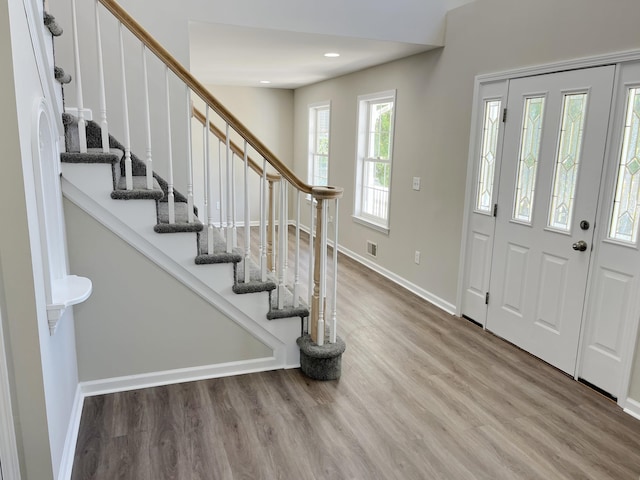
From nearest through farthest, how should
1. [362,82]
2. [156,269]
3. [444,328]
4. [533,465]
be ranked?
[533,465] < [156,269] < [444,328] < [362,82]

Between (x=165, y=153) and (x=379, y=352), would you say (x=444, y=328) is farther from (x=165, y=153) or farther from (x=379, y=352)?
(x=165, y=153)

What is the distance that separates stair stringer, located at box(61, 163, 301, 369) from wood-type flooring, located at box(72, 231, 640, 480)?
26 cm

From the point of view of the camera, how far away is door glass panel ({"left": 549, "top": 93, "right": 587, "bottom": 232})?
9.64 feet

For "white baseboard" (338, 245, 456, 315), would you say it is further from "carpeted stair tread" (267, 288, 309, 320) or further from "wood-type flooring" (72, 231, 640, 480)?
"carpeted stair tread" (267, 288, 309, 320)

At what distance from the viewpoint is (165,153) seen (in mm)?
3359

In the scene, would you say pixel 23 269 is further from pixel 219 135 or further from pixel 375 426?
pixel 219 135

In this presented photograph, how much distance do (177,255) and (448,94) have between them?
2.79 m

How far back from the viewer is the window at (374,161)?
5348 millimetres

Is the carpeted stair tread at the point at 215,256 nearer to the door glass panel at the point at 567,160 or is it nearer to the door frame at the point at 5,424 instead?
the door frame at the point at 5,424

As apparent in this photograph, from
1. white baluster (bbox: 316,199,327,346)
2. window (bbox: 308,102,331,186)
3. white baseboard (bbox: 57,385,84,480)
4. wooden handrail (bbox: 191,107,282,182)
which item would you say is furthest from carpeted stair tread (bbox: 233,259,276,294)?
window (bbox: 308,102,331,186)

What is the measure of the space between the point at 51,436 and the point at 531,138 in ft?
10.9

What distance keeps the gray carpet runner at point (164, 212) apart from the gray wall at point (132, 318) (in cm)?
23

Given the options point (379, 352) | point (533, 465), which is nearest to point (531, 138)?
point (379, 352)

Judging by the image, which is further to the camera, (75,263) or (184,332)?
(184,332)
